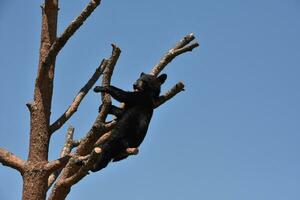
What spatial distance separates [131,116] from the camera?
265 inches

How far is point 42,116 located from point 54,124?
227 mm

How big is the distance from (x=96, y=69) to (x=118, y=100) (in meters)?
0.98

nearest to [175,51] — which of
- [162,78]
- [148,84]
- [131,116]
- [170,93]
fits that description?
[162,78]

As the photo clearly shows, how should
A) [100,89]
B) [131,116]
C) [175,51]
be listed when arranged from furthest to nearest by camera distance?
[175,51], [131,116], [100,89]

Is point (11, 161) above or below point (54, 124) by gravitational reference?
below

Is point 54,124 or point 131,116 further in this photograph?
point 54,124

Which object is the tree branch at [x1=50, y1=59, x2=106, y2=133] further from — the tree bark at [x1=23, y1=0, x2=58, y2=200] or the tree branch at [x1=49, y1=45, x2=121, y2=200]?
the tree branch at [x1=49, y1=45, x2=121, y2=200]

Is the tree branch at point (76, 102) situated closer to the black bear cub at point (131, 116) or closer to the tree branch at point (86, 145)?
the black bear cub at point (131, 116)

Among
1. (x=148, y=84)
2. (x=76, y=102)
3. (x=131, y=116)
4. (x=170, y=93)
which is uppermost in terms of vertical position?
(x=148, y=84)

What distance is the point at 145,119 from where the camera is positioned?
6.84 m

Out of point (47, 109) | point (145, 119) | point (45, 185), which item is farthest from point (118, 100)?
point (45, 185)

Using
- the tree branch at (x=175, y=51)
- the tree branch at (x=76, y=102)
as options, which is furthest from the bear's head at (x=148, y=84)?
the tree branch at (x=76, y=102)

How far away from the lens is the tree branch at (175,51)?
7.56 metres

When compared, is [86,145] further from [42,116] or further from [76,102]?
[76,102]
